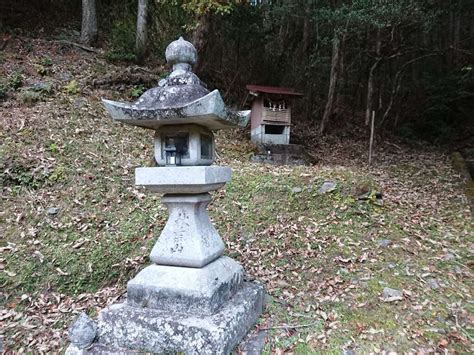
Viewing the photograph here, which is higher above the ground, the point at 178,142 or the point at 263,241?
the point at 178,142

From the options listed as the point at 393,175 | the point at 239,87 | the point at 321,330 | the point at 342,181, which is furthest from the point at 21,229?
the point at 239,87

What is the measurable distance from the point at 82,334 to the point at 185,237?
115 centimetres

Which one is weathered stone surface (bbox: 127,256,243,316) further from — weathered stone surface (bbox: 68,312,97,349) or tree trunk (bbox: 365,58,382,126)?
tree trunk (bbox: 365,58,382,126)

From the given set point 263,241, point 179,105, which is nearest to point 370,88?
point 263,241

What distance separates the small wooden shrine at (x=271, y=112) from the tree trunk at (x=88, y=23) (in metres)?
5.80

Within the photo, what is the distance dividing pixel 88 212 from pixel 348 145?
937cm

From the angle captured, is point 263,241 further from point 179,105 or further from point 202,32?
point 202,32

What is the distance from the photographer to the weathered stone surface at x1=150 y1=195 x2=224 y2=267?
9.49 feet

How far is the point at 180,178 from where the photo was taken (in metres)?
2.76

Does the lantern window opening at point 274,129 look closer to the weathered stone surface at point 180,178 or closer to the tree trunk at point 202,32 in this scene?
the tree trunk at point 202,32

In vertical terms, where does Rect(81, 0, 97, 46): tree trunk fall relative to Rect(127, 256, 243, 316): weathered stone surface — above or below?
above

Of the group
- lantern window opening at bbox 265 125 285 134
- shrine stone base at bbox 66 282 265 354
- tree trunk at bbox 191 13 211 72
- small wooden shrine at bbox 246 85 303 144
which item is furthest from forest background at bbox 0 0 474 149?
shrine stone base at bbox 66 282 265 354

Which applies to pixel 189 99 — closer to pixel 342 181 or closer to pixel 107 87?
pixel 342 181

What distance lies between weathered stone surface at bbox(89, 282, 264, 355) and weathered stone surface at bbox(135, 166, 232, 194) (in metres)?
1.05
